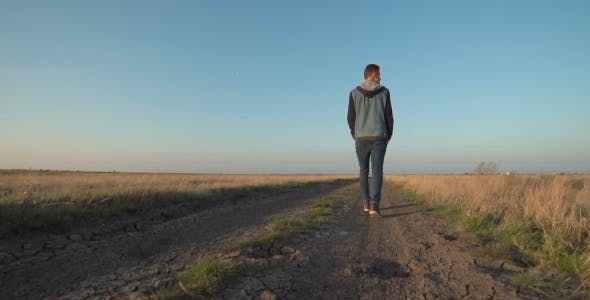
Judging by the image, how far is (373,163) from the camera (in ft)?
26.9

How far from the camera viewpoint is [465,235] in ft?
20.4

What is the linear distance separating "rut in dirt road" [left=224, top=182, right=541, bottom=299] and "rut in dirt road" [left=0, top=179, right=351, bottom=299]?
1.06 metres

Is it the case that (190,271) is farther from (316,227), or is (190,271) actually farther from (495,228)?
(495,228)

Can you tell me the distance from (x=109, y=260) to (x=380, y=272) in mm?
3155

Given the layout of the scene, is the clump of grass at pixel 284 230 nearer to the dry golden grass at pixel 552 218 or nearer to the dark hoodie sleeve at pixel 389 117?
the dark hoodie sleeve at pixel 389 117

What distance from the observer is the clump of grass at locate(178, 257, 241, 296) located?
3398 millimetres

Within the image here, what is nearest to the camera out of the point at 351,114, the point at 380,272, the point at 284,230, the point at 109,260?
the point at 380,272

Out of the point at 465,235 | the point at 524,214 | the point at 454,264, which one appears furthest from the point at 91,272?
the point at 524,214

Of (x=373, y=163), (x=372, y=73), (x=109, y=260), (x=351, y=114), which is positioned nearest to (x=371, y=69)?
(x=372, y=73)

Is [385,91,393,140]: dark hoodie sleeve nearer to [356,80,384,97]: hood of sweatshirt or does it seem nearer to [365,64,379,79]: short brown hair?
[356,80,384,97]: hood of sweatshirt

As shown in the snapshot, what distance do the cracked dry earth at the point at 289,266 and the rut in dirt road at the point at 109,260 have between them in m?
0.01

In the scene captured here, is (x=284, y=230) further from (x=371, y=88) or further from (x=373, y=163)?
(x=371, y=88)

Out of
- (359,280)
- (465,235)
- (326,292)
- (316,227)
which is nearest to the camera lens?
(326,292)

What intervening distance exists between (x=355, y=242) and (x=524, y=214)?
3.39 meters
